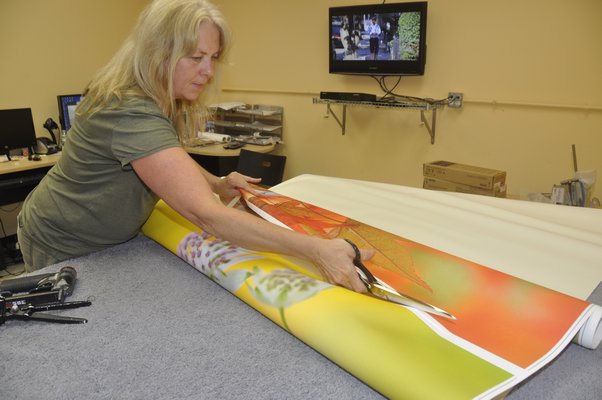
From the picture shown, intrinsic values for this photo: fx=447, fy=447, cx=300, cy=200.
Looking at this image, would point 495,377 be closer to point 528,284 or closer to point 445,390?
point 445,390

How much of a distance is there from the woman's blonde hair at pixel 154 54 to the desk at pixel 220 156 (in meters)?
2.46

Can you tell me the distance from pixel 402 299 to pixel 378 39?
9.07ft

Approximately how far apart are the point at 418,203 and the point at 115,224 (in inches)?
39.3

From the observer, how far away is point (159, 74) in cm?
114

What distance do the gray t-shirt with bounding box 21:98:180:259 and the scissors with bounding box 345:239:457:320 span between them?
19.9 inches

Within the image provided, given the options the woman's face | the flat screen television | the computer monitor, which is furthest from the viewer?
the computer monitor

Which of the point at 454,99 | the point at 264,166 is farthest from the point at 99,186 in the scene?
the point at 454,99

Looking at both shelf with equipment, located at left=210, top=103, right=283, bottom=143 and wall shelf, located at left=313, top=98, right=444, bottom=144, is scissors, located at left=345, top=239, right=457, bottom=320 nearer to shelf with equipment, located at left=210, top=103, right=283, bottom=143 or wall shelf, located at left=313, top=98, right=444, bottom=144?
wall shelf, located at left=313, top=98, right=444, bottom=144

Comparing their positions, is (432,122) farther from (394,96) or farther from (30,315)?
(30,315)

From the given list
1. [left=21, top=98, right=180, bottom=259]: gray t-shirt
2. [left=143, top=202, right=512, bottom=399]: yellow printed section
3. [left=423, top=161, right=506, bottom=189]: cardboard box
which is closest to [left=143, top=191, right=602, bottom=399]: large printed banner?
[left=143, top=202, right=512, bottom=399]: yellow printed section

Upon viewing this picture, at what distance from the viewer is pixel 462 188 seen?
2.68 metres

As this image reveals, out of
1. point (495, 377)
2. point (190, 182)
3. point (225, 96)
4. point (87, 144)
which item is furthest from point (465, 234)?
point (225, 96)

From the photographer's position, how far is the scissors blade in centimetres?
83

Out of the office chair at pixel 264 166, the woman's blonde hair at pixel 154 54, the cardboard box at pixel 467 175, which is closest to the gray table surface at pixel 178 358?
the woman's blonde hair at pixel 154 54
